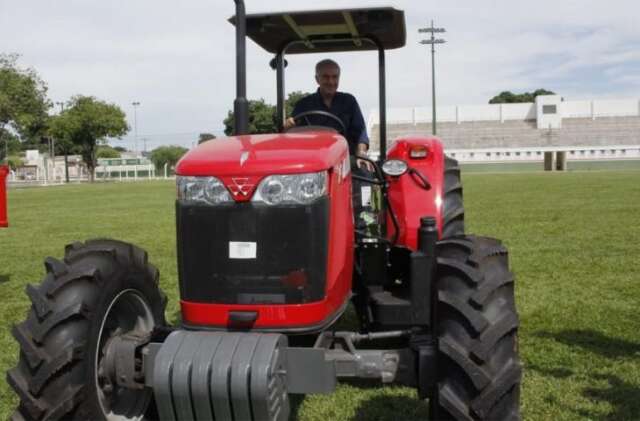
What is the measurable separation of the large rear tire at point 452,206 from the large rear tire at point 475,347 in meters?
1.76

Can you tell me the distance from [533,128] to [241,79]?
7802 centimetres

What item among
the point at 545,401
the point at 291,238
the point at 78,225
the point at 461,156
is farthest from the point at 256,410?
the point at 461,156

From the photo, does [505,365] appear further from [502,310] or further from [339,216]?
[339,216]

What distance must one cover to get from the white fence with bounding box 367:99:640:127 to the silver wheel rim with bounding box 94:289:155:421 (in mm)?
76858

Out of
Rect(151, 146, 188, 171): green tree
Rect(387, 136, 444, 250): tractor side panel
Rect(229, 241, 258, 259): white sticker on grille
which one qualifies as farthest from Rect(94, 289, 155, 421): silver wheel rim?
Rect(151, 146, 188, 171): green tree

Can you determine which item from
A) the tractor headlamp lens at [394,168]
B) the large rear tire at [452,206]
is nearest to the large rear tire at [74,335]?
the tractor headlamp lens at [394,168]

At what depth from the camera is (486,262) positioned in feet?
10.6

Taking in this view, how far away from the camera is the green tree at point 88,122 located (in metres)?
61.7

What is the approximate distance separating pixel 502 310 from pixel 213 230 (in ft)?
4.28

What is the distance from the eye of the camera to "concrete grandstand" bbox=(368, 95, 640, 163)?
6812 cm

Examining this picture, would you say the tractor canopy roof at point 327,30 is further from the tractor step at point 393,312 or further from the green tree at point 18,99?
the green tree at point 18,99

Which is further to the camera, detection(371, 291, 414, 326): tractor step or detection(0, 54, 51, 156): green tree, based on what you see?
detection(0, 54, 51, 156): green tree

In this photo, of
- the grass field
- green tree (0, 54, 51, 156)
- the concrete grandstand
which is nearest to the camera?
the grass field

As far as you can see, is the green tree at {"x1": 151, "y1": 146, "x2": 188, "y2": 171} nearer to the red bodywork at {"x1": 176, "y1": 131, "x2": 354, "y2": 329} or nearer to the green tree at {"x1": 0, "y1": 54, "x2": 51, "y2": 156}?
the green tree at {"x1": 0, "y1": 54, "x2": 51, "y2": 156}
